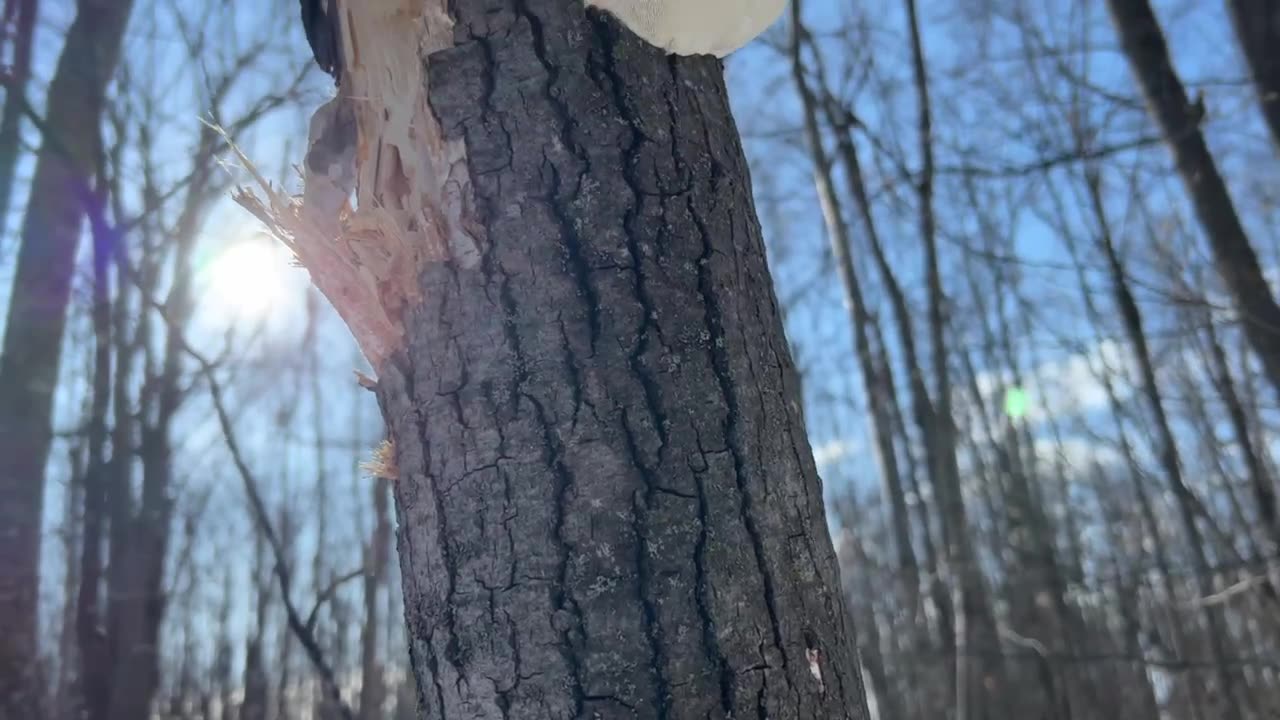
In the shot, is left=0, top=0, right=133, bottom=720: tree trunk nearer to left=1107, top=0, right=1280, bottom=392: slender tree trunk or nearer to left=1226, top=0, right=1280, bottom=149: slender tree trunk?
left=1107, top=0, right=1280, bottom=392: slender tree trunk

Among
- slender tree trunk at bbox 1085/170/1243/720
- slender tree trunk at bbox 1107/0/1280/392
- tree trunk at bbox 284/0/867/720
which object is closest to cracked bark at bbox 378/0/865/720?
tree trunk at bbox 284/0/867/720

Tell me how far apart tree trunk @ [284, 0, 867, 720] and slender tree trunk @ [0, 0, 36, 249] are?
1755 millimetres

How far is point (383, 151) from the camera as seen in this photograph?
3.48 feet

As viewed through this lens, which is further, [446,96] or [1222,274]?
[1222,274]

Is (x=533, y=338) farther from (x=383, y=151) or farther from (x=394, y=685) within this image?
(x=394, y=685)

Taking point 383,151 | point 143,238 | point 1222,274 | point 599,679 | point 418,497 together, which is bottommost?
point 599,679

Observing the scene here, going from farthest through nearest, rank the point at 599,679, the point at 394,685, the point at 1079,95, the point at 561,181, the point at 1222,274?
1. the point at 394,685
2. the point at 1079,95
3. the point at 1222,274
4. the point at 561,181
5. the point at 599,679

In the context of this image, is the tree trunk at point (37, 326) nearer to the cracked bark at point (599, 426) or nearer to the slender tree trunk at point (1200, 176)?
the cracked bark at point (599, 426)

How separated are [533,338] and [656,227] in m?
0.18

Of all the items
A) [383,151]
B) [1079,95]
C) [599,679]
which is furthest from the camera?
[1079,95]

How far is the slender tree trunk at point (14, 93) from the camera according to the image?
103 inches

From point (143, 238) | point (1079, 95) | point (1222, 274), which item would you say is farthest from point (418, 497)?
point (1079, 95)

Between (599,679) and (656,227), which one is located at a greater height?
(656,227)

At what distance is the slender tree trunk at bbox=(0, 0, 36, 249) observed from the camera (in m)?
2.62
